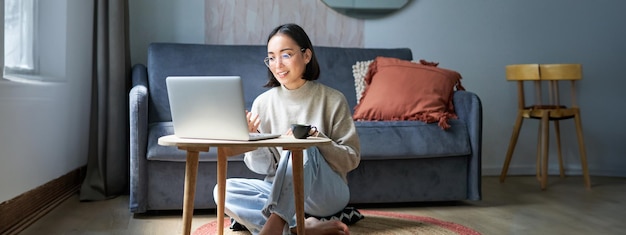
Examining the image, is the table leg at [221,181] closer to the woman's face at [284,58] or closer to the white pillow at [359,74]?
the woman's face at [284,58]

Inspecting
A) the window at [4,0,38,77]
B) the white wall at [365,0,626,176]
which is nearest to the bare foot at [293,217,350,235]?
the window at [4,0,38,77]

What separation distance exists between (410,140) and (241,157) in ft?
2.40

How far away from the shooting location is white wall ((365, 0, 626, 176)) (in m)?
4.25

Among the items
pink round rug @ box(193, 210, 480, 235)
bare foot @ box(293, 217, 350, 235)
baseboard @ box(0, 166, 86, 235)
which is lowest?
pink round rug @ box(193, 210, 480, 235)

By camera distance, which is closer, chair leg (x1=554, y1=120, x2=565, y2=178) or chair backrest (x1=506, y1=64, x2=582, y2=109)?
chair backrest (x1=506, y1=64, x2=582, y2=109)

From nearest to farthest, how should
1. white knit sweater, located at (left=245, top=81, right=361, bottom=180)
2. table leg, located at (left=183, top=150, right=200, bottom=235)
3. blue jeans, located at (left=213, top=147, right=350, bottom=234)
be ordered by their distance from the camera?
table leg, located at (left=183, top=150, right=200, bottom=235) → blue jeans, located at (left=213, top=147, right=350, bottom=234) → white knit sweater, located at (left=245, top=81, right=361, bottom=180)

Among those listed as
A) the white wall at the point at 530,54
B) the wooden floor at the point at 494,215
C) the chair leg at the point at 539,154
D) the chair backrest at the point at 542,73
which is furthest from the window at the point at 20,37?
the chair leg at the point at 539,154

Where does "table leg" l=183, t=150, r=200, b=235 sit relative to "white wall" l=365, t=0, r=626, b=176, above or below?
below

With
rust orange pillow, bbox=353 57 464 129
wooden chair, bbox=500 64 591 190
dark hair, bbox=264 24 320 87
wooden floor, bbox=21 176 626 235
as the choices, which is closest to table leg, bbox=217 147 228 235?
dark hair, bbox=264 24 320 87

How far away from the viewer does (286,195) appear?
6.82 ft

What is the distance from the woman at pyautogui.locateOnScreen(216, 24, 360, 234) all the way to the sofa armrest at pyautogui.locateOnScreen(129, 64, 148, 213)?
63cm

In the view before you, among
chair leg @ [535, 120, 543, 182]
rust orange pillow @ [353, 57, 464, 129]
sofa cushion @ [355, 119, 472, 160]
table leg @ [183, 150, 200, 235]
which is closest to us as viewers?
table leg @ [183, 150, 200, 235]

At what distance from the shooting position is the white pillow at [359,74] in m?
3.56

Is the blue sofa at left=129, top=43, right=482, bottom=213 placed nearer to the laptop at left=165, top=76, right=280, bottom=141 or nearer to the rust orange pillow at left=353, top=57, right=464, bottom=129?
the rust orange pillow at left=353, top=57, right=464, bottom=129
